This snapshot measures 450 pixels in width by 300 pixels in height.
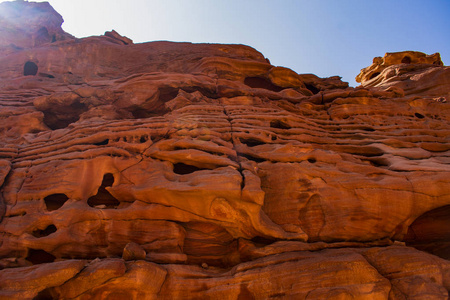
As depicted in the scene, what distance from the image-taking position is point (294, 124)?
9.12 m

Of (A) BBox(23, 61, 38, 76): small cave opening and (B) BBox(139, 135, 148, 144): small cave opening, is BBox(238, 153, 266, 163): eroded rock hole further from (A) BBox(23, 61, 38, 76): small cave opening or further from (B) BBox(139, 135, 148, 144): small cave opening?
(A) BBox(23, 61, 38, 76): small cave opening

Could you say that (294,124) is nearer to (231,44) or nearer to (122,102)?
(122,102)

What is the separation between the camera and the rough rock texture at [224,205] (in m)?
4.69

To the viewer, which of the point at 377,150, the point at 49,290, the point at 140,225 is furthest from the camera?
the point at 377,150

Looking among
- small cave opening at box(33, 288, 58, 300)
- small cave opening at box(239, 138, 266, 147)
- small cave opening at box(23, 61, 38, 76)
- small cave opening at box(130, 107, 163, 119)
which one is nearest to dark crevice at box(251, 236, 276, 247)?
small cave opening at box(239, 138, 266, 147)

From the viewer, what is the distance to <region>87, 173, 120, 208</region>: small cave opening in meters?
6.99

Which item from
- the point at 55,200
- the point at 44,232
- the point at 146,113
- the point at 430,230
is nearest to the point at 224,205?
the point at 44,232

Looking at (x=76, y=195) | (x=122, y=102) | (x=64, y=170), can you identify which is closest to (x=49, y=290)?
(x=76, y=195)

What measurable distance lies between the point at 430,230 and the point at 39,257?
371 inches

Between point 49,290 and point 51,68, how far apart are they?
46.1 ft

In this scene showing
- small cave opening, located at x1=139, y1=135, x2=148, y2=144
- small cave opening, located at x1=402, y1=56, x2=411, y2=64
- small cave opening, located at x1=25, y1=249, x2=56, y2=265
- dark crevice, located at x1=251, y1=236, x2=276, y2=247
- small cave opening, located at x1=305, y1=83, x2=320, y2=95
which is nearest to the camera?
dark crevice, located at x1=251, y1=236, x2=276, y2=247

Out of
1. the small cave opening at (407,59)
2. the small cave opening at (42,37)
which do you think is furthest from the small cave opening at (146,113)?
the small cave opening at (407,59)

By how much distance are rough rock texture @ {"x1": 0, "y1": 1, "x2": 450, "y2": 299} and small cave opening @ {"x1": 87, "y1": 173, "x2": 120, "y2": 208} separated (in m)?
0.03

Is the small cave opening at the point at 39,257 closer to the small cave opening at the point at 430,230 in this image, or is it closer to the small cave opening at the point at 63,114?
the small cave opening at the point at 63,114
